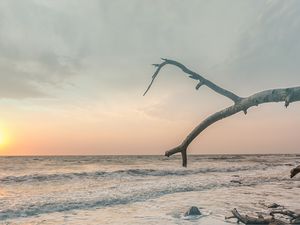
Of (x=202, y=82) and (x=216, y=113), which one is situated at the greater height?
(x=202, y=82)

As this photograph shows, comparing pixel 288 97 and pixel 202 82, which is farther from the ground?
pixel 202 82

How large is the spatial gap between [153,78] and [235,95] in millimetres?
861

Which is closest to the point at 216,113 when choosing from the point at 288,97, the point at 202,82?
the point at 202,82

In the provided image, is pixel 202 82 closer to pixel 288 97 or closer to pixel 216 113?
pixel 216 113

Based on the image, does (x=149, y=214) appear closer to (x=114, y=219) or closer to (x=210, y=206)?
(x=114, y=219)

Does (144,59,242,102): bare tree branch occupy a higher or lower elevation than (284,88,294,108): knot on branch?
higher

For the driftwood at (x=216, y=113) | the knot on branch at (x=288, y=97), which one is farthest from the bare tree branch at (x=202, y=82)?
the knot on branch at (x=288, y=97)

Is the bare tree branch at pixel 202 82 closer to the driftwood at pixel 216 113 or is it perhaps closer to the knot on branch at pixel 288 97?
the driftwood at pixel 216 113

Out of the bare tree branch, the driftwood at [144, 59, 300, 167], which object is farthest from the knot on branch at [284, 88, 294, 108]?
the bare tree branch

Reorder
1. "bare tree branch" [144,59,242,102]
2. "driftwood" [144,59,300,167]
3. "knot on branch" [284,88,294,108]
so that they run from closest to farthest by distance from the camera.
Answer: "knot on branch" [284,88,294,108] → "driftwood" [144,59,300,167] → "bare tree branch" [144,59,242,102]

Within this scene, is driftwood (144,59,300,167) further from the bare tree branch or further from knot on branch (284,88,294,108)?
knot on branch (284,88,294,108)

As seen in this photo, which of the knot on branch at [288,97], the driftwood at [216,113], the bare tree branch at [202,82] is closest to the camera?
the knot on branch at [288,97]

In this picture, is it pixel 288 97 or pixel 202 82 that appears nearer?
pixel 288 97

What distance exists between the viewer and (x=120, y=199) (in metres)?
16.2
